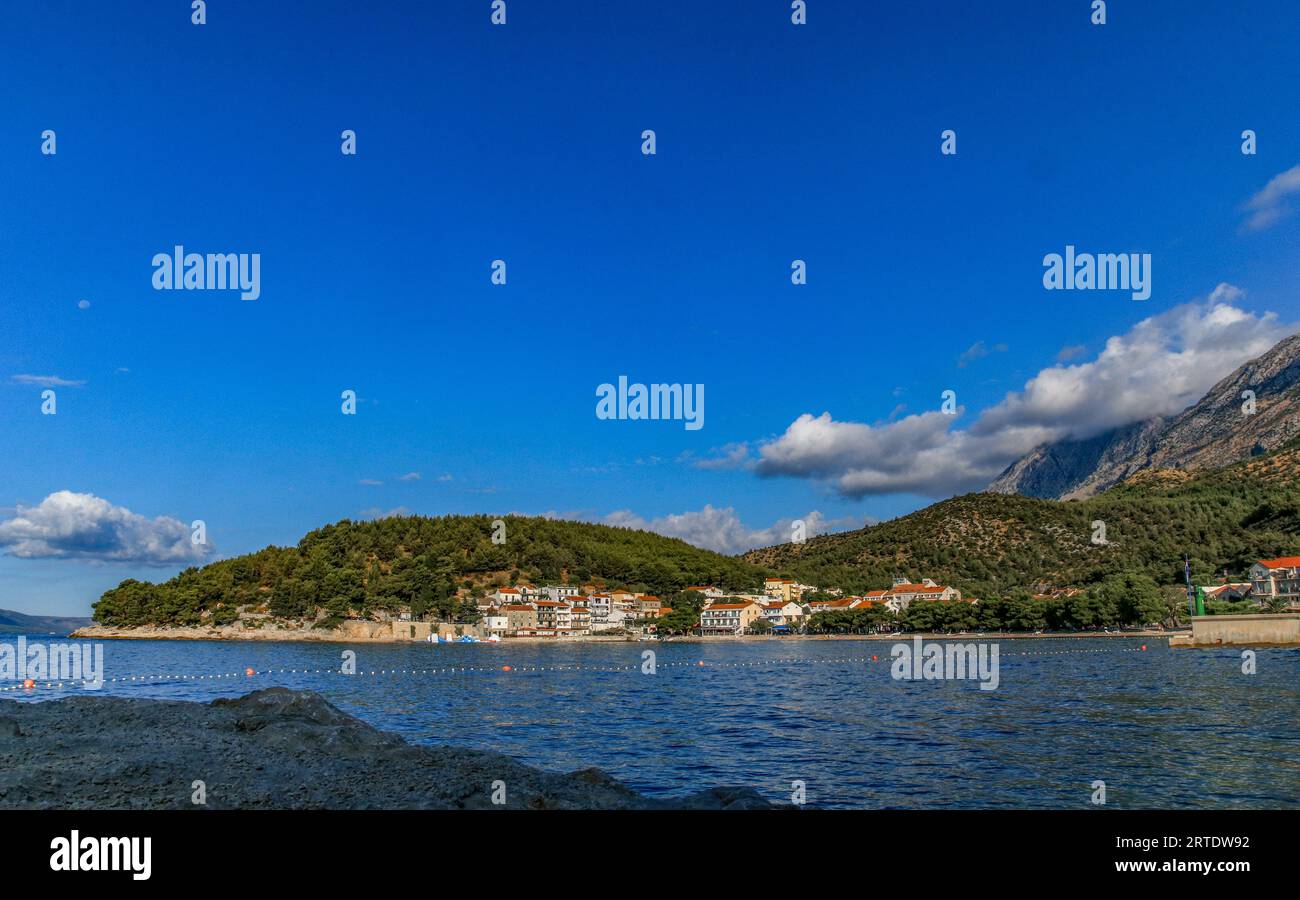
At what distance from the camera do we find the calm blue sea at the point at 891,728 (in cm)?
2366

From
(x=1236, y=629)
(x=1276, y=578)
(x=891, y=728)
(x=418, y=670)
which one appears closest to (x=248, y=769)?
(x=891, y=728)

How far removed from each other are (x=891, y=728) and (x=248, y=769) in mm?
27719

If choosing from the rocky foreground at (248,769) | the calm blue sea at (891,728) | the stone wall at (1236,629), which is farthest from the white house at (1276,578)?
the rocky foreground at (248,769)

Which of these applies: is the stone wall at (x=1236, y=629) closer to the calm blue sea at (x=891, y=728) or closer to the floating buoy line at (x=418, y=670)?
the floating buoy line at (x=418, y=670)

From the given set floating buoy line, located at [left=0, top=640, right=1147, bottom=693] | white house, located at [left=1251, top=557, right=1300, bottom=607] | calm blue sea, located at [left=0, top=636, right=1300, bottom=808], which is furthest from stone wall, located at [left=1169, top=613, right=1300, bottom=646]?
white house, located at [left=1251, top=557, right=1300, bottom=607]

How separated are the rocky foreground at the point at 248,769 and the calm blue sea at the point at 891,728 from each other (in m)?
6.36

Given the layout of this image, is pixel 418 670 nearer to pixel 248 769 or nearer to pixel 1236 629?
pixel 248 769
